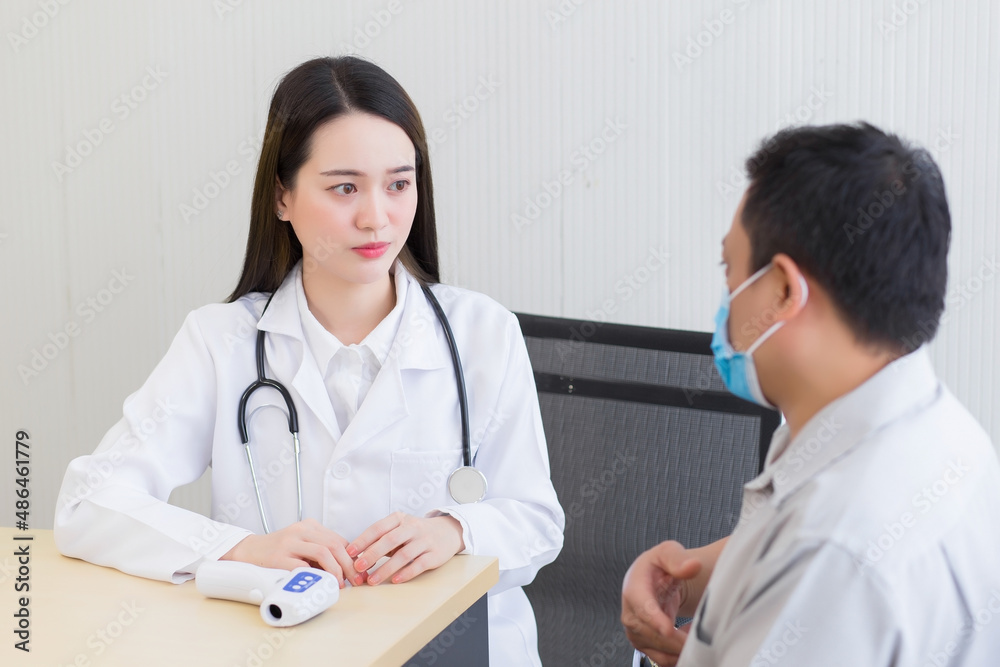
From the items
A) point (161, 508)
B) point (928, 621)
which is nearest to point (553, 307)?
point (161, 508)

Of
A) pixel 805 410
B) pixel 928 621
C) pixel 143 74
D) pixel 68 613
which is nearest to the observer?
pixel 928 621

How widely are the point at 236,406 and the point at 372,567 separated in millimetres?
422

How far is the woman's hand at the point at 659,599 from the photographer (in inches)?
40.7

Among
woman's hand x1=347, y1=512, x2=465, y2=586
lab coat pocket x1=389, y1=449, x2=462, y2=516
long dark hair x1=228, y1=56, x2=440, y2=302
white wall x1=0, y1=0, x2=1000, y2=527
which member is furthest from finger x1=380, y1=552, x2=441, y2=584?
white wall x1=0, y1=0, x2=1000, y2=527

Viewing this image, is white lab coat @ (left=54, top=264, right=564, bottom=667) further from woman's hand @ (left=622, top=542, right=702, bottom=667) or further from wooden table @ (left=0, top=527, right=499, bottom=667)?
woman's hand @ (left=622, top=542, right=702, bottom=667)

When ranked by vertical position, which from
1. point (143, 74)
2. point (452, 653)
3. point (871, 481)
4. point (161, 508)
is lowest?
point (452, 653)

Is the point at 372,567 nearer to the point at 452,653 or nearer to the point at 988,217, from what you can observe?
the point at 452,653

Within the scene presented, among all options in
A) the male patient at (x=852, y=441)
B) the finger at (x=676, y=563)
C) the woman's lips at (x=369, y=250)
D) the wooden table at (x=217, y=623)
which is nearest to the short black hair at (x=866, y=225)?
the male patient at (x=852, y=441)

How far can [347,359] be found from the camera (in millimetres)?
1439

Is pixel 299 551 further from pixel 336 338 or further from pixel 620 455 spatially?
pixel 620 455

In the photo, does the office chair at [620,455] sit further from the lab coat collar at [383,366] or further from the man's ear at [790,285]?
the man's ear at [790,285]

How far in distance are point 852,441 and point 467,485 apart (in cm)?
63

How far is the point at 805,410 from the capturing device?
0.89 metres

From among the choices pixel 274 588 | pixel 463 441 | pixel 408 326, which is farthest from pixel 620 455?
pixel 274 588
